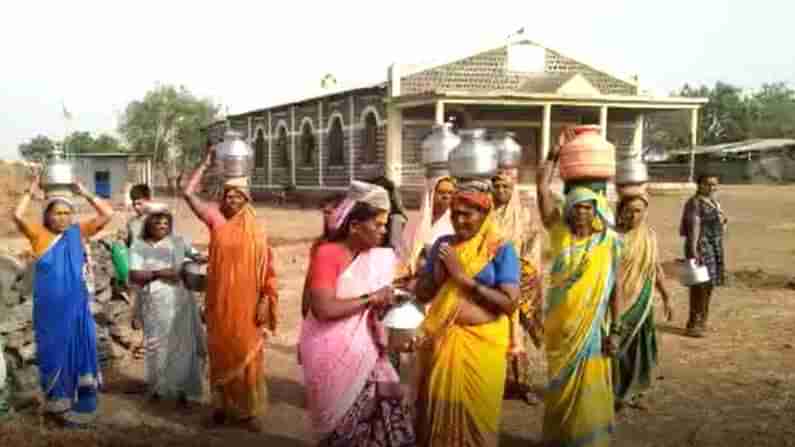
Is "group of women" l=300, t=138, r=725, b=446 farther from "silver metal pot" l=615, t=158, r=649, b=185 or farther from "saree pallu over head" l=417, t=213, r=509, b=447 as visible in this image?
"silver metal pot" l=615, t=158, r=649, b=185

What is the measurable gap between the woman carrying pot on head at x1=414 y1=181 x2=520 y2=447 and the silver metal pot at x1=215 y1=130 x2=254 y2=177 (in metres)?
1.87

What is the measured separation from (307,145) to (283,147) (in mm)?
2482

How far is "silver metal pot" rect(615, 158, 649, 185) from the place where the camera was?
5.46 metres

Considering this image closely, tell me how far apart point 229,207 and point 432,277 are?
181cm

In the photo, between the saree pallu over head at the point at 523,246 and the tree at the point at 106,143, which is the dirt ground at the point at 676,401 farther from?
the tree at the point at 106,143

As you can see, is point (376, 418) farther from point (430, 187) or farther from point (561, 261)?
point (430, 187)

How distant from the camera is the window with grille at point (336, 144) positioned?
92.9ft

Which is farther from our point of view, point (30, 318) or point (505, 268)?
point (30, 318)

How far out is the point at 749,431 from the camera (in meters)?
5.18

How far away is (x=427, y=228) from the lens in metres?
5.41

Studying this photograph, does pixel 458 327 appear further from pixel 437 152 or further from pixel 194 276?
pixel 194 276

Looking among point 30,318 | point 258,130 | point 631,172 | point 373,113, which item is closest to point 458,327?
point 631,172

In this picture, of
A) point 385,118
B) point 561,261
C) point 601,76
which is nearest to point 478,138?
point 561,261

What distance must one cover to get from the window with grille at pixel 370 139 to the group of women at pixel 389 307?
20.2 meters
